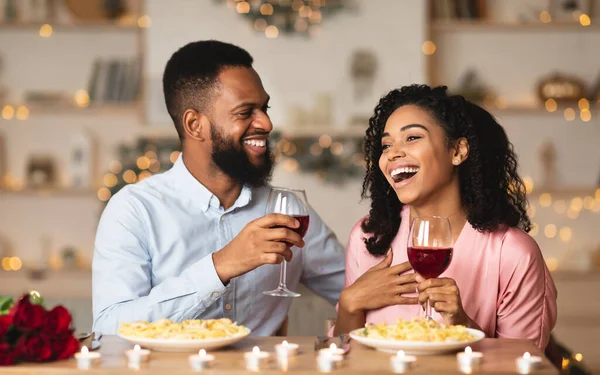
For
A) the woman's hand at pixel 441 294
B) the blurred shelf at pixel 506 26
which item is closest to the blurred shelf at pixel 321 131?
the blurred shelf at pixel 506 26

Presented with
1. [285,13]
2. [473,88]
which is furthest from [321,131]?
[473,88]

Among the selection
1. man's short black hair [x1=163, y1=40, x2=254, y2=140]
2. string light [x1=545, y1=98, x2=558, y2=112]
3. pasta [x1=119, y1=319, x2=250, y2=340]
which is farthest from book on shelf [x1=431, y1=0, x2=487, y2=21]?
pasta [x1=119, y1=319, x2=250, y2=340]

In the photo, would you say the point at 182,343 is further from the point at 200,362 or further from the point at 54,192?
the point at 54,192

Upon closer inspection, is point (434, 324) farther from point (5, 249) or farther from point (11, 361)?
point (5, 249)

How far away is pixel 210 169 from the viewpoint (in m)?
2.56

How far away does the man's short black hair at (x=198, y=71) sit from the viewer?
258 centimetres

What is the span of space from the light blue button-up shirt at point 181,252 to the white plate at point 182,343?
0.49 meters

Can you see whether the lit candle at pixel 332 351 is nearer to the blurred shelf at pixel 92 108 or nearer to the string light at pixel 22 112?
the blurred shelf at pixel 92 108

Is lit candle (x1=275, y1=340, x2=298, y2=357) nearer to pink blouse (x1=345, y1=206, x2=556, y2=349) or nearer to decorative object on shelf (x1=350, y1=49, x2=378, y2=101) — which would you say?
pink blouse (x1=345, y1=206, x2=556, y2=349)

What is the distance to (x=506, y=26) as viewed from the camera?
16.9 feet

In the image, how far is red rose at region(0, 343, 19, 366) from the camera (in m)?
1.56

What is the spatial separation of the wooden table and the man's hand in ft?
0.82

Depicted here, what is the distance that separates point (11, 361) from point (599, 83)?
169 inches

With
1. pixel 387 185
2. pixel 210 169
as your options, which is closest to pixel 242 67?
pixel 210 169
